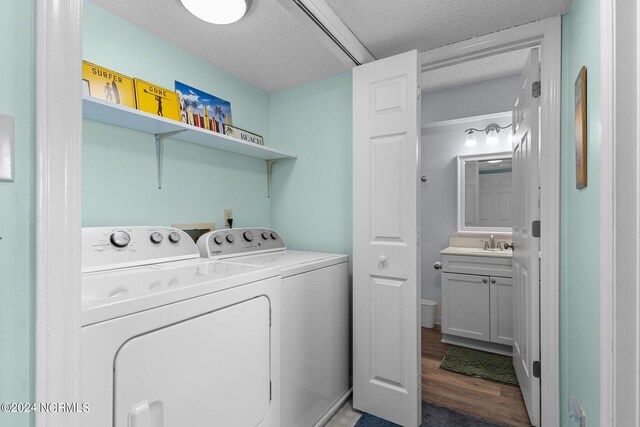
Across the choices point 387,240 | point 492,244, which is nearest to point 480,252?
point 492,244

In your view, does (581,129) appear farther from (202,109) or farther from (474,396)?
(202,109)

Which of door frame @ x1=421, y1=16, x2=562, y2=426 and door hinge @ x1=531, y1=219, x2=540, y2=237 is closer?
door frame @ x1=421, y1=16, x2=562, y2=426

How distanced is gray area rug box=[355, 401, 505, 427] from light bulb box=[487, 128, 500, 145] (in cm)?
246

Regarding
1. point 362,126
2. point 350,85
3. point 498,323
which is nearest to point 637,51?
point 362,126

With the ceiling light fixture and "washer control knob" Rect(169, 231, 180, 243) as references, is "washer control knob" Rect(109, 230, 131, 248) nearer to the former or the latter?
"washer control knob" Rect(169, 231, 180, 243)

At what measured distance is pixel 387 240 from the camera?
188cm

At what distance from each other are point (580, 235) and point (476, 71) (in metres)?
2.11

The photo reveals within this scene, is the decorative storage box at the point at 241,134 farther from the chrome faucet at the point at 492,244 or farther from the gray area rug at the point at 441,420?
the chrome faucet at the point at 492,244

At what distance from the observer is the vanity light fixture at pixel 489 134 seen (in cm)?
311

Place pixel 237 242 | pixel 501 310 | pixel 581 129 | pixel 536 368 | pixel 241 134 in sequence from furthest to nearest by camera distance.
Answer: pixel 501 310 → pixel 241 134 → pixel 237 242 → pixel 536 368 → pixel 581 129

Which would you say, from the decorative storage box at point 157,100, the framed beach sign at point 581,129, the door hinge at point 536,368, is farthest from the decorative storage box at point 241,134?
the door hinge at point 536,368

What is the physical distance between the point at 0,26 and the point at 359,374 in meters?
2.10

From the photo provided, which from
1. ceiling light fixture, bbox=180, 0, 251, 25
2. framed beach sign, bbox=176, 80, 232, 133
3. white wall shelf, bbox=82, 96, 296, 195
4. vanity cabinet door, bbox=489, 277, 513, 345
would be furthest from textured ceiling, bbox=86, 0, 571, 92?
vanity cabinet door, bbox=489, 277, 513, 345

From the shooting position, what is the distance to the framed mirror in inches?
124
